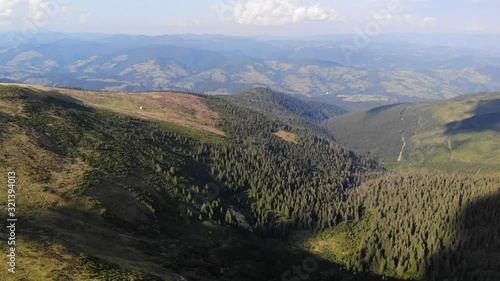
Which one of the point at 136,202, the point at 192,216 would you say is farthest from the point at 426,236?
the point at 136,202

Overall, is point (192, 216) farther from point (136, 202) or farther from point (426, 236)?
point (426, 236)

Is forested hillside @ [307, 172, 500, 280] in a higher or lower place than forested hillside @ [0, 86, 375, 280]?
lower

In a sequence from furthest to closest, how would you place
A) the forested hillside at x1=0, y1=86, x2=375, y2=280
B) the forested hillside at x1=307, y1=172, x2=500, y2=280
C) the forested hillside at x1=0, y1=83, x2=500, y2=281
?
the forested hillside at x1=307, y1=172, x2=500, y2=280, the forested hillside at x1=0, y1=83, x2=500, y2=281, the forested hillside at x1=0, y1=86, x2=375, y2=280

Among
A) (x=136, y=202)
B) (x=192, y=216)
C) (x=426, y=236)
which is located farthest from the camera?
(x=426, y=236)

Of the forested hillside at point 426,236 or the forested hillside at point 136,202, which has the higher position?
the forested hillside at point 136,202

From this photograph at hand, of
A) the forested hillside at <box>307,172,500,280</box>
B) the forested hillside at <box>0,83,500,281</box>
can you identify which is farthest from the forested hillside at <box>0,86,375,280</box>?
the forested hillside at <box>307,172,500,280</box>

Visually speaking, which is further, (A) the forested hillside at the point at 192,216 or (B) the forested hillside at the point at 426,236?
(B) the forested hillside at the point at 426,236

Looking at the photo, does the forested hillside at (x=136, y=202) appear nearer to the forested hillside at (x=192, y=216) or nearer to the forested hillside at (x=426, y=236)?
the forested hillside at (x=192, y=216)

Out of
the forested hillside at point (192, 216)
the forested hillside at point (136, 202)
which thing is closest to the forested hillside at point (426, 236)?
the forested hillside at point (192, 216)

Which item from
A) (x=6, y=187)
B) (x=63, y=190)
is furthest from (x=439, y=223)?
(x=6, y=187)

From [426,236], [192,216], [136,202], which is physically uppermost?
[136,202]

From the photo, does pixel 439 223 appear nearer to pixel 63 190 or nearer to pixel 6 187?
pixel 63 190

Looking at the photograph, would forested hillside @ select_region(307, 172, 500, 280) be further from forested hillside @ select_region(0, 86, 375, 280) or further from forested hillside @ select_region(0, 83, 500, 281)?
forested hillside @ select_region(0, 86, 375, 280)
